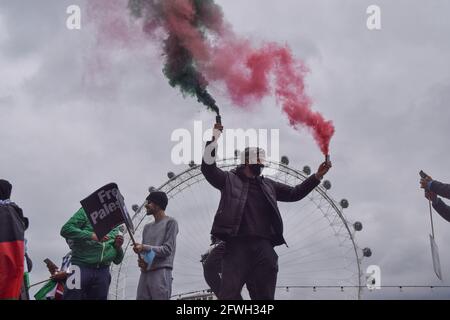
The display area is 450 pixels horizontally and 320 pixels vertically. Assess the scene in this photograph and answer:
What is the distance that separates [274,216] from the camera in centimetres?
576

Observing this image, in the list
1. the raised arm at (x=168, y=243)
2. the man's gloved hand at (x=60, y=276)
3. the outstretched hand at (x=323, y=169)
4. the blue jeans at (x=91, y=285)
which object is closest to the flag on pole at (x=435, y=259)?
the outstretched hand at (x=323, y=169)

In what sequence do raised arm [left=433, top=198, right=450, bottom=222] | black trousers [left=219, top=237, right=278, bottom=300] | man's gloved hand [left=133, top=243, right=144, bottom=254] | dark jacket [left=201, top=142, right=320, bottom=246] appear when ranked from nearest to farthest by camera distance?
black trousers [left=219, top=237, right=278, bottom=300], dark jacket [left=201, top=142, right=320, bottom=246], man's gloved hand [left=133, top=243, right=144, bottom=254], raised arm [left=433, top=198, right=450, bottom=222]

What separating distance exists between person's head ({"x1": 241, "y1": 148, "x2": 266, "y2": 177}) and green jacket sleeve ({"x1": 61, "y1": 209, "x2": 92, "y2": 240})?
86.5 inches

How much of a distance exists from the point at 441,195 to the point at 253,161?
10.6 ft

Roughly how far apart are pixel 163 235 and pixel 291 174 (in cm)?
2502

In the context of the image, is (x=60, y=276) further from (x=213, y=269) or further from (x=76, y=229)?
(x=213, y=269)

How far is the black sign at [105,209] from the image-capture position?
22.2 ft

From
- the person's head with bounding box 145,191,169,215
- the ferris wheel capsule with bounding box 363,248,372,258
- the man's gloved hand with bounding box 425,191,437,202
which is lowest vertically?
the person's head with bounding box 145,191,169,215

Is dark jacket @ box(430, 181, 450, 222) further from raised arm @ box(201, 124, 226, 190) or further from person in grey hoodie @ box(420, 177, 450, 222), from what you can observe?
raised arm @ box(201, 124, 226, 190)

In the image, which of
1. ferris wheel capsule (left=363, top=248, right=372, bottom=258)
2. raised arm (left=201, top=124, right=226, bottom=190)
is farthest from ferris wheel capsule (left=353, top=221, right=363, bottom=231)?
raised arm (left=201, top=124, right=226, bottom=190)

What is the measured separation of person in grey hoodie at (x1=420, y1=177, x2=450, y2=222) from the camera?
783cm

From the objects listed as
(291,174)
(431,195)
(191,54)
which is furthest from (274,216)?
(291,174)
